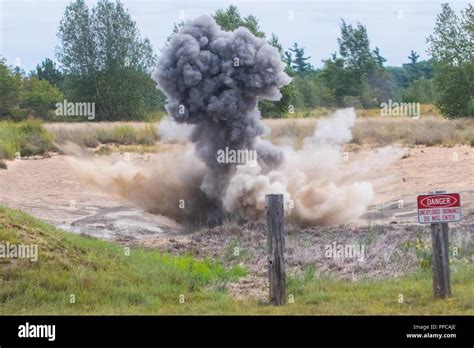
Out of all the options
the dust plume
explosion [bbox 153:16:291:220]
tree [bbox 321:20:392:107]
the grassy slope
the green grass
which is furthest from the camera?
tree [bbox 321:20:392:107]

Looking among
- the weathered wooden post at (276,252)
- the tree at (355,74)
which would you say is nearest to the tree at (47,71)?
the tree at (355,74)

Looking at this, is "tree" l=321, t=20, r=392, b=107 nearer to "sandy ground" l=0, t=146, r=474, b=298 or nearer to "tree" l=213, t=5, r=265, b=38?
"tree" l=213, t=5, r=265, b=38

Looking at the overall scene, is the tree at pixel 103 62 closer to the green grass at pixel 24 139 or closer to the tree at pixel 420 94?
the green grass at pixel 24 139

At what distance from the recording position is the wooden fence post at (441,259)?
1286 cm

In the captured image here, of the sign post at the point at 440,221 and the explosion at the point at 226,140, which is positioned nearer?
the sign post at the point at 440,221

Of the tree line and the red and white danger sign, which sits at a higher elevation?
the tree line

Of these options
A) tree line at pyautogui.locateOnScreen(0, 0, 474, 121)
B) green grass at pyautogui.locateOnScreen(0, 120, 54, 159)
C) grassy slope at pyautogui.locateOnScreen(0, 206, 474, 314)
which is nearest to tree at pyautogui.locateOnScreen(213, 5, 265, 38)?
tree line at pyautogui.locateOnScreen(0, 0, 474, 121)

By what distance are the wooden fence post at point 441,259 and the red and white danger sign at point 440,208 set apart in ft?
0.31

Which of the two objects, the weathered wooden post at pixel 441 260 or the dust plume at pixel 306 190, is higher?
the dust plume at pixel 306 190

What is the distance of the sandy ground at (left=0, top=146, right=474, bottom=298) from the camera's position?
17156 mm

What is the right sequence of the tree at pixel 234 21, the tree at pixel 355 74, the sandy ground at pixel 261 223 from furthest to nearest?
the tree at pixel 355 74 < the tree at pixel 234 21 < the sandy ground at pixel 261 223

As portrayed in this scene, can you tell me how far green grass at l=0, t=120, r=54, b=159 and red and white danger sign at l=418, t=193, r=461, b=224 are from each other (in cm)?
2210

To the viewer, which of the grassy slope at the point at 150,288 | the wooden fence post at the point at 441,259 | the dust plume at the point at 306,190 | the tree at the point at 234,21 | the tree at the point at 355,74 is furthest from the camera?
the tree at the point at 355,74

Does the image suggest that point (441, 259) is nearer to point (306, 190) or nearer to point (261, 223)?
point (261, 223)
